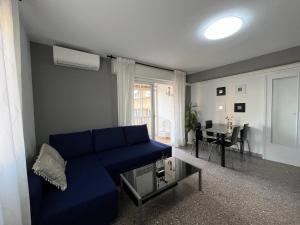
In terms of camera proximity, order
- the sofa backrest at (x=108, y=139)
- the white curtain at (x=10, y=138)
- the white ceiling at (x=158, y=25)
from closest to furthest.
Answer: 1. the white curtain at (x=10, y=138)
2. the white ceiling at (x=158, y=25)
3. the sofa backrest at (x=108, y=139)

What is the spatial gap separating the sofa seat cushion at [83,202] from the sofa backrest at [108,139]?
2.84 feet

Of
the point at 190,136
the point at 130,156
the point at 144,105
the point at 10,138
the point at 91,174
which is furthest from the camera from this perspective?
the point at 190,136

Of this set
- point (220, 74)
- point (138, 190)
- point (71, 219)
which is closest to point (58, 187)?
point (71, 219)

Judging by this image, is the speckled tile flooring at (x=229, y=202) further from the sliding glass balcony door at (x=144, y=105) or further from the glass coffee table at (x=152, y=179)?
the sliding glass balcony door at (x=144, y=105)

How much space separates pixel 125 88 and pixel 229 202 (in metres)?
2.74

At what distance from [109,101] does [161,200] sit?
7.26ft

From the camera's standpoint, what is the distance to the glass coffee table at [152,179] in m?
1.58

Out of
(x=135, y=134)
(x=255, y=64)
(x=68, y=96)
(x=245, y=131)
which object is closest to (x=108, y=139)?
(x=135, y=134)

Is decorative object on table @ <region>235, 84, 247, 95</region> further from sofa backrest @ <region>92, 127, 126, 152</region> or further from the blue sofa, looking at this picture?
sofa backrest @ <region>92, 127, 126, 152</region>

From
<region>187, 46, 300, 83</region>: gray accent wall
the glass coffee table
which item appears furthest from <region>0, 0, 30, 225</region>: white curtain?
<region>187, 46, 300, 83</region>: gray accent wall

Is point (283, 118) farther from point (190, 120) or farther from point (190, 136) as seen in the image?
point (190, 136)

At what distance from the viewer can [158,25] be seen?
191cm

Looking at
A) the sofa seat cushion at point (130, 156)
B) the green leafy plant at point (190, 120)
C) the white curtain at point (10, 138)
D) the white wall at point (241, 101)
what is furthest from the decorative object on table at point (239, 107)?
the white curtain at point (10, 138)

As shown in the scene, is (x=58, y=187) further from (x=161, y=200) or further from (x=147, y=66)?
(x=147, y=66)
